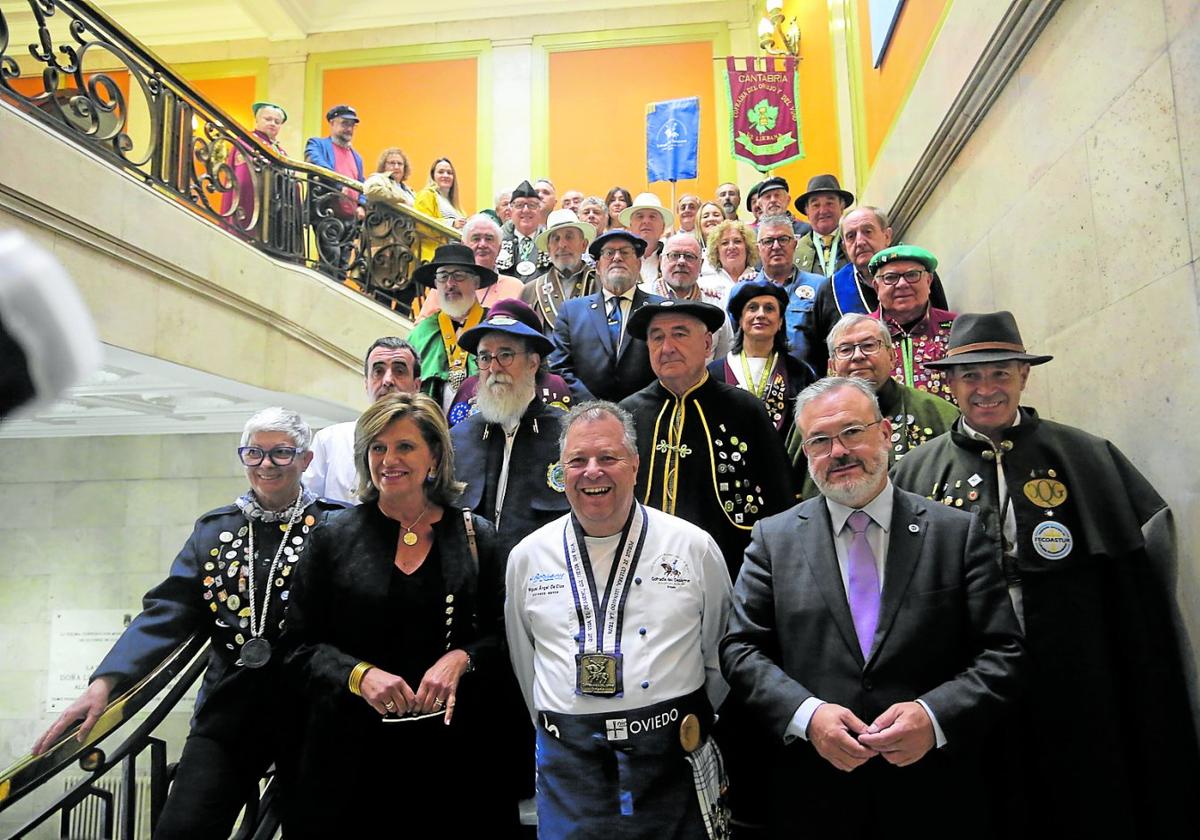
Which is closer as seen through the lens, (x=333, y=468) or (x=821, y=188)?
(x=333, y=468)

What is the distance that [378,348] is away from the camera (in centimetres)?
359

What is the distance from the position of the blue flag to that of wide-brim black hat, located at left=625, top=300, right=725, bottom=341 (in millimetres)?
5945

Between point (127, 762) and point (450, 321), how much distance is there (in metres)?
2.50

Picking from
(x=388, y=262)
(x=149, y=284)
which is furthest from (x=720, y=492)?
(x=388, y=262)

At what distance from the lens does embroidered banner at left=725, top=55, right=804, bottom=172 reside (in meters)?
7.79

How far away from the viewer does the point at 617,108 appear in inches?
503

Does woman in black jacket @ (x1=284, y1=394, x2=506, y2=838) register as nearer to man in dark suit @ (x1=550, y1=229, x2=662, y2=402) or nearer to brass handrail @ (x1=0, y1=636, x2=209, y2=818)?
brass handrail @ (x1=0, y1=636, x2=209, y2=818)

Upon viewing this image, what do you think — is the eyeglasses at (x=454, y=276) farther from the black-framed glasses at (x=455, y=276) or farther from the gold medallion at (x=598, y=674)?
the gold medallion at (x=598, y=674)

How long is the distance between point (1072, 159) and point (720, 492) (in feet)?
5.73

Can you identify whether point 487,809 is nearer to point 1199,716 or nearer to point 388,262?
point 1199,716

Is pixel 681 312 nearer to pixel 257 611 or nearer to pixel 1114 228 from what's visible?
pixel 1114 228

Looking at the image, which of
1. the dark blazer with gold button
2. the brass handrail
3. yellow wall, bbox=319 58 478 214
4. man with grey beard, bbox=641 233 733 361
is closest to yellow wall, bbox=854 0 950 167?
man with grey beard, bbox=641 233 733 361

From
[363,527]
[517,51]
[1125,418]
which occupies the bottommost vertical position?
[363,527]

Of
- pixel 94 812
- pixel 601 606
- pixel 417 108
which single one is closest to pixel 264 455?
pixel 601 606
